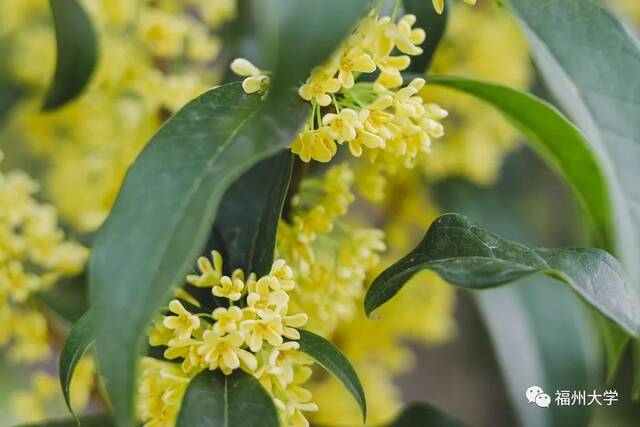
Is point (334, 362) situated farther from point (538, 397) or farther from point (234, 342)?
point (538, 397)

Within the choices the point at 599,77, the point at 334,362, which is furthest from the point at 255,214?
the point at 599,77

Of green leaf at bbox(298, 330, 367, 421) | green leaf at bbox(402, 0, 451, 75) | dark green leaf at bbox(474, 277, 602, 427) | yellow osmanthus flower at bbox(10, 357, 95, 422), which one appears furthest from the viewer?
dark green leaf at bbox(474, 277, 602, 427)

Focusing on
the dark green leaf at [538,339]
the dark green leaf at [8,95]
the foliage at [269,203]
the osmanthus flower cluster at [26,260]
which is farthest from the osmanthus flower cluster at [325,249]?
the dark green leaf at [8,95]

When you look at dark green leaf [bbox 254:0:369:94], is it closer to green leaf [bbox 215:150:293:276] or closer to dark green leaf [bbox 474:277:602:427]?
green leaf [bbox 215:150:293:276]

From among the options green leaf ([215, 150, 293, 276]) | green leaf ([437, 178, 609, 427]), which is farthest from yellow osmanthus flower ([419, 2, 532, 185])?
green leaf ([215, 150, 293, 276])

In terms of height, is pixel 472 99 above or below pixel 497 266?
above

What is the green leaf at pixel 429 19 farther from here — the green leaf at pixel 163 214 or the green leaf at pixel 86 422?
the green leaf at pixel 86 422
